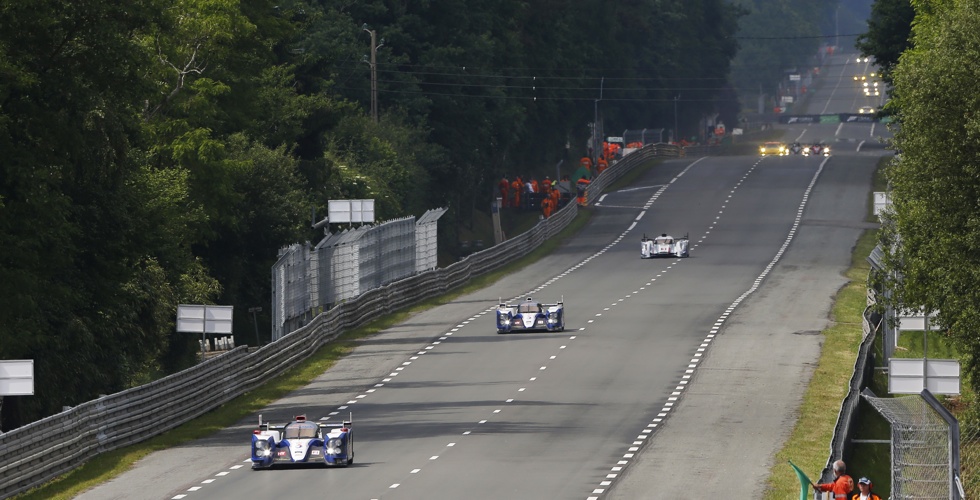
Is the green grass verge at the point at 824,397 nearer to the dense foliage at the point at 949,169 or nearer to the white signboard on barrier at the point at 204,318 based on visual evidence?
the dense foliage at the point at 949,169

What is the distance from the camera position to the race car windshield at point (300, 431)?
3312 centimetres

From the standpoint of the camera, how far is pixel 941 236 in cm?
4128

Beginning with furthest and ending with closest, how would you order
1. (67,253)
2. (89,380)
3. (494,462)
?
(89,380)
(67,253)
(494,462)

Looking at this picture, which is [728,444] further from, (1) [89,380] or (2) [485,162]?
(2) [485,162]

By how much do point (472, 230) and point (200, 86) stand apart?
62.0m

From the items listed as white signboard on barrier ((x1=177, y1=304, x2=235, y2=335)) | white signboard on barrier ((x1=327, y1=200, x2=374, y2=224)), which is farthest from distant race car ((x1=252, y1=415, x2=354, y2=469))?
white signboard on barrier ((x1=327, y1=200, x2=374, y2=224))

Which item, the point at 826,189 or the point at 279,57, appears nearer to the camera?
the point at 279,57

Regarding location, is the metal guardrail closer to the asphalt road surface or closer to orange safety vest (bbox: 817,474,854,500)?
the asphalt road surface

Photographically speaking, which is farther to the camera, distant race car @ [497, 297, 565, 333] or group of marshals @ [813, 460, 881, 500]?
distant race car @ [497, 297, 565, 333]

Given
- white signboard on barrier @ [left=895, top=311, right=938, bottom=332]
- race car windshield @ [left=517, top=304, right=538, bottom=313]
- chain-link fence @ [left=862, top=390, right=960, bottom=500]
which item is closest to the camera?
chain-link fence @ [left=862, top=390, right=960, bottom=500]

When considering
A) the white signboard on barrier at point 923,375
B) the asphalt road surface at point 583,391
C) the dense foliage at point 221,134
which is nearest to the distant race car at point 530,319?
the asphalt road surface at point 583,391

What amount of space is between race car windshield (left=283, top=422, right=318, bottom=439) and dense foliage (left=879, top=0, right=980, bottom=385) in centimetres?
1657

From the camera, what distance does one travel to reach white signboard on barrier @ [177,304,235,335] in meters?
40.2

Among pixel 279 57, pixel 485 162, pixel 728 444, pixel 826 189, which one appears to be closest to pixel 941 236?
pixel 728 444
